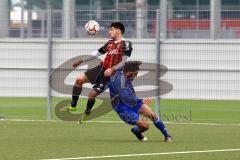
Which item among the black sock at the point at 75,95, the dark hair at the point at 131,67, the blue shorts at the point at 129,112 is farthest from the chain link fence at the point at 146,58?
the blue shorts at the point at 129,112

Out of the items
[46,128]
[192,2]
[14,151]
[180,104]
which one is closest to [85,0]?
[192,2]

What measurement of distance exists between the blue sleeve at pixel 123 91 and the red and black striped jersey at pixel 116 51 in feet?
1.51

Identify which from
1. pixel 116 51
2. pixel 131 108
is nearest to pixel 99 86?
pixel 116 51

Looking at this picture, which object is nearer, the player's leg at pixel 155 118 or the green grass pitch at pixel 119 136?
the green grass pitch at pixel 119 136

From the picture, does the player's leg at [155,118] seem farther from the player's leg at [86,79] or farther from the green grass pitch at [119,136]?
the player's leg at [86,79]

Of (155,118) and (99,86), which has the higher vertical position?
(99,86)

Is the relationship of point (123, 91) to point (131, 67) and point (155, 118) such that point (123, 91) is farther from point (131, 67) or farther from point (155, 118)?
point (131, 67)

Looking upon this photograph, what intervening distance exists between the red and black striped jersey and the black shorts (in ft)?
7.64

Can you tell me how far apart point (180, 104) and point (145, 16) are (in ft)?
12.5

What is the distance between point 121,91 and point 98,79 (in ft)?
11.6

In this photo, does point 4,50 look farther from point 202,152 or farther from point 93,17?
point 202,152

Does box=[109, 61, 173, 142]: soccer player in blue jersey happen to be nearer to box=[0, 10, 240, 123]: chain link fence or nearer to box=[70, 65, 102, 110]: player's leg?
box=[70, 65, 102, 110]: player's leg

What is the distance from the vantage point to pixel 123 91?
1728 cm

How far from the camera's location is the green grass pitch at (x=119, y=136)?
48.2 ft
